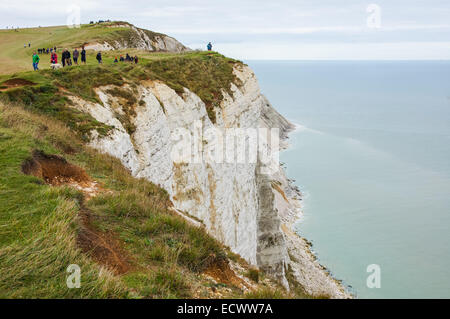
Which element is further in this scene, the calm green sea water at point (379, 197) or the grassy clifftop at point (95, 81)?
the calm green sea water at point (379, 197)

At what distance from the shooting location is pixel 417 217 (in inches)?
2025

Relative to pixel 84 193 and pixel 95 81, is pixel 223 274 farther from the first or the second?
pixel 95 81

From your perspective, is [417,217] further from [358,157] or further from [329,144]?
[329,144]

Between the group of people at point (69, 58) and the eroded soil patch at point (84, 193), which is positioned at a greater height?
the group of people at point (69, 58)

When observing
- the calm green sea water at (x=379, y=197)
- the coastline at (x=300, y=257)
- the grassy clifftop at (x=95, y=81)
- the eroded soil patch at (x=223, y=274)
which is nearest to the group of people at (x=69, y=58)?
the grassy clifftop at (x=95, y=81)

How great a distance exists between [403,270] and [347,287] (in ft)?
26.5

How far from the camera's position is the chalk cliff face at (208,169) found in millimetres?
17375

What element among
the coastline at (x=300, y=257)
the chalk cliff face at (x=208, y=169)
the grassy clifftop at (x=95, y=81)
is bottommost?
the coastline at (x=300, y=257)

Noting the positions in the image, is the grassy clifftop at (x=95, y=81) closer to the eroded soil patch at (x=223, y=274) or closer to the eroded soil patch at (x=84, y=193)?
the eroded soil patch at (x=84, y=193)

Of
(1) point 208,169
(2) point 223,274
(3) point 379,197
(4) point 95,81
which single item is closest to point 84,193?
(2) point 223,274

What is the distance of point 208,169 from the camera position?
23.7m

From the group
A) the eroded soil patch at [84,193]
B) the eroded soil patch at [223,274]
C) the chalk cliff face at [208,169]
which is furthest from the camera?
the chalk cliff face at [208,169]
